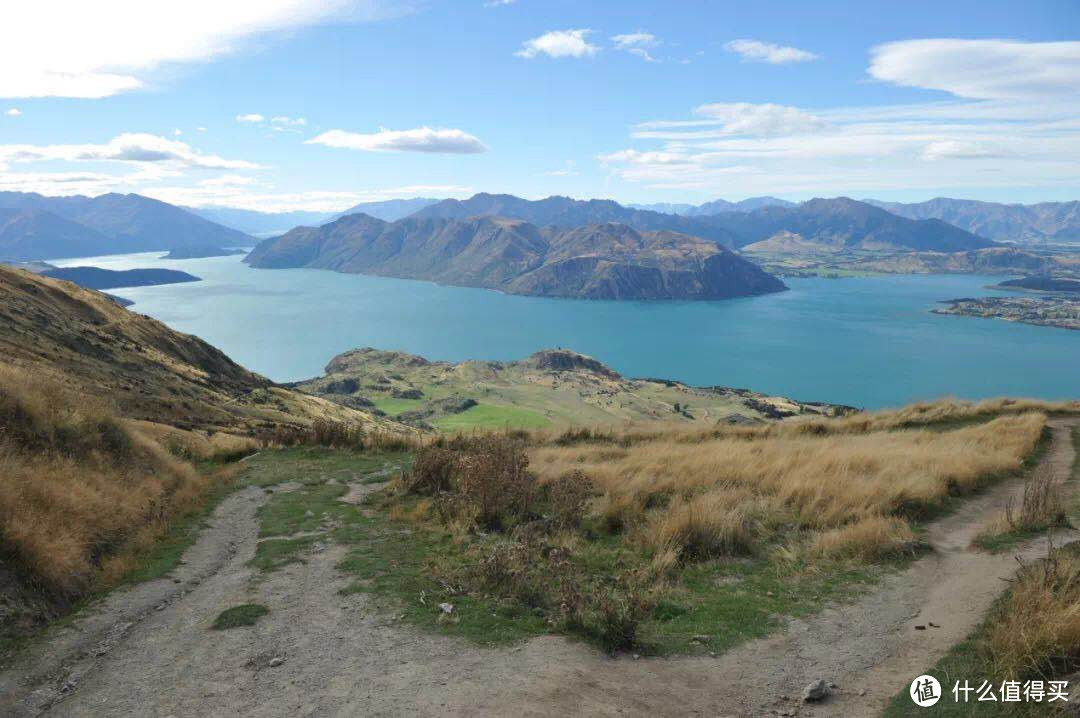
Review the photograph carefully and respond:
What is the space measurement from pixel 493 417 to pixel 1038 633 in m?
132

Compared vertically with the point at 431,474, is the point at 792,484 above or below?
above

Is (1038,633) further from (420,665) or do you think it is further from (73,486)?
(73,486)

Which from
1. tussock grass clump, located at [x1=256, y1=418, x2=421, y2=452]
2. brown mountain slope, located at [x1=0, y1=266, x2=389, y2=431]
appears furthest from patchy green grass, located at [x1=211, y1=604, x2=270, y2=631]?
brown mountain slope, located at [x1=0, y1=266, x2=389, y2=431]

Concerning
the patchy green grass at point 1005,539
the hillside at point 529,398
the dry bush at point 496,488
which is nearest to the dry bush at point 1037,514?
the patchy green grass at point 1005,539

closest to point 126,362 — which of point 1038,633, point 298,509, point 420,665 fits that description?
point 298,509

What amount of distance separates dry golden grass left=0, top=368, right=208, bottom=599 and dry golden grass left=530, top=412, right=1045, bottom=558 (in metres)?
8.96

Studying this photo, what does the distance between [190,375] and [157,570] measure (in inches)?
1832

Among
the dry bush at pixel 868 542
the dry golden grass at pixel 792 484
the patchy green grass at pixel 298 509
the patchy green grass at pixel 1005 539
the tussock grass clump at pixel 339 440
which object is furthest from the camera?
the tussock grass clump at pixel 339 440

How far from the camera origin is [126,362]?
4147 cm

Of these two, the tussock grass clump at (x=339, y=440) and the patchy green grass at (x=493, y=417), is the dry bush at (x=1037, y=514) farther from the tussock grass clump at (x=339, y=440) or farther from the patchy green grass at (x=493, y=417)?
the patchy green grass at (x=493, y=417)

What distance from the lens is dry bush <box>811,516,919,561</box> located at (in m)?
9.73

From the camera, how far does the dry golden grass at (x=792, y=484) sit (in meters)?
10.6

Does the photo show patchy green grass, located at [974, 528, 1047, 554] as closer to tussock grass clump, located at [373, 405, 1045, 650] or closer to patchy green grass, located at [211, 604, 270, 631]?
tussock grass clump, located at [373, 405, 1045, 650]

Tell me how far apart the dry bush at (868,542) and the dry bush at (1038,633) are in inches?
119
